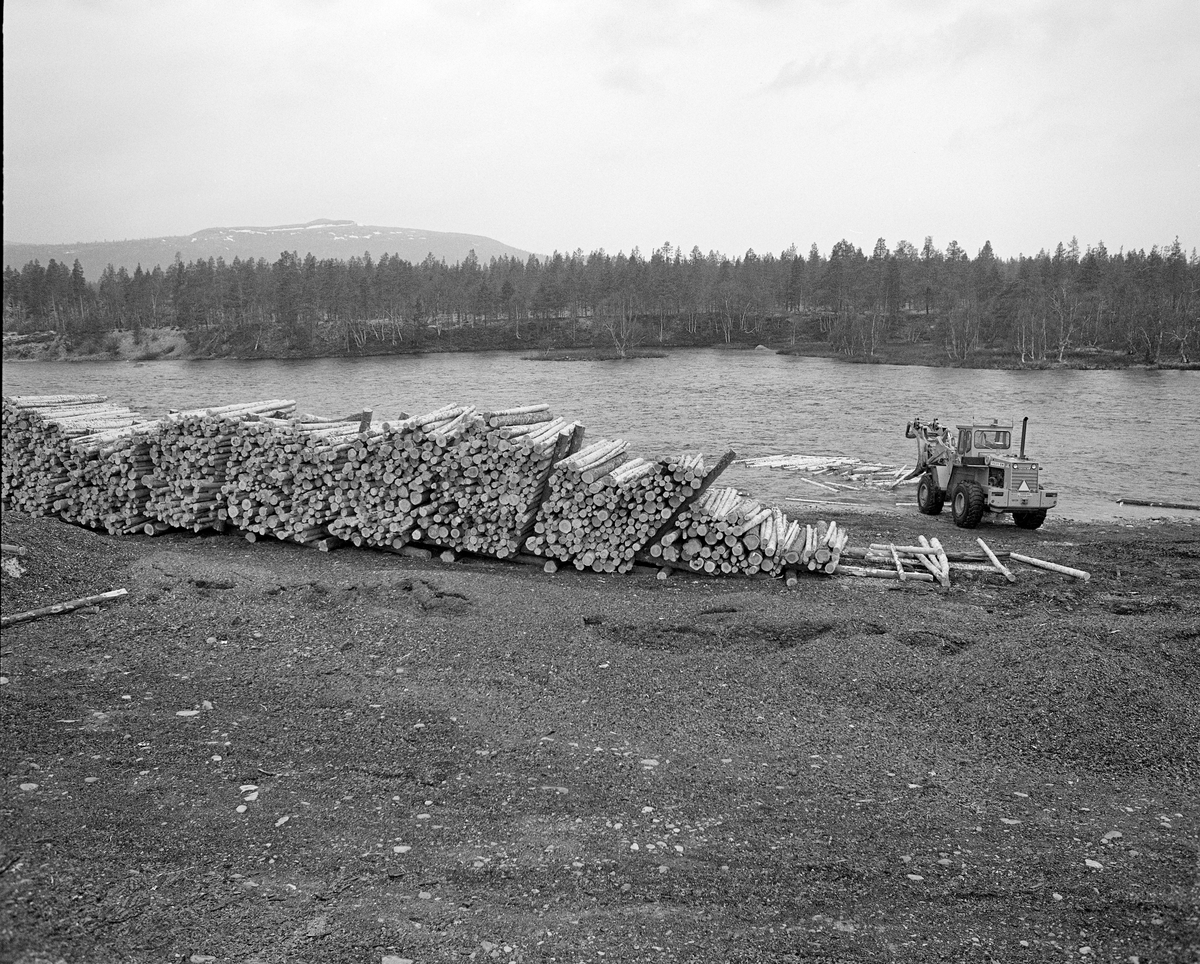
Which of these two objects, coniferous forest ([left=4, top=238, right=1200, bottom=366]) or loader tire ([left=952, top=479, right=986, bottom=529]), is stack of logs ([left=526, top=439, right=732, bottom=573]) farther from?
coniferous forest ([left=4, top=238, right=1200, bottom=366])

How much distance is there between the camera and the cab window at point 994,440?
18453mm

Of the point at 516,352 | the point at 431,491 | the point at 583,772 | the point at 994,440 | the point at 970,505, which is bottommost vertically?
the point at 583,772

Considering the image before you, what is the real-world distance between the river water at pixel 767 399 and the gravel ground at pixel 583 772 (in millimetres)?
12407

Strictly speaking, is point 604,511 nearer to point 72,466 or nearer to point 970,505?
point 970,505

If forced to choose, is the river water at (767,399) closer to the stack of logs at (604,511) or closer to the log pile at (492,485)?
the stack of logs at (604,511)

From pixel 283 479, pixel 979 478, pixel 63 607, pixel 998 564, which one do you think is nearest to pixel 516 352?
pixel 979 478

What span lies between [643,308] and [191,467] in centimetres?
9467

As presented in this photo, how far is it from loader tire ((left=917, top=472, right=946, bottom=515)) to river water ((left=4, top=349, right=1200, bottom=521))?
8.23 feet

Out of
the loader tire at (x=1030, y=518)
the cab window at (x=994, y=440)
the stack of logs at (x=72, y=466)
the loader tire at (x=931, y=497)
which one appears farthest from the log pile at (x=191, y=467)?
the loader tire at (x=1030, y=518)

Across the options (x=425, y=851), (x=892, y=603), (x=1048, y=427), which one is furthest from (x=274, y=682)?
(x=1048, y=427)

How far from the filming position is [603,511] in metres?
13.0

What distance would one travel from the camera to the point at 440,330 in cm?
10069

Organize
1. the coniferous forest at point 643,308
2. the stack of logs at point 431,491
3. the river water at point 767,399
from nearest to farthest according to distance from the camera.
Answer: the stack of logs at point 431,491, the river water at point 767,399, the coniferous forest at point 643,308

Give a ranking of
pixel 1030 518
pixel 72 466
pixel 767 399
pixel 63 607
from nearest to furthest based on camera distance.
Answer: pixel 63 607
pixel 72 466
pixel 1030 518
pixel 767 399
